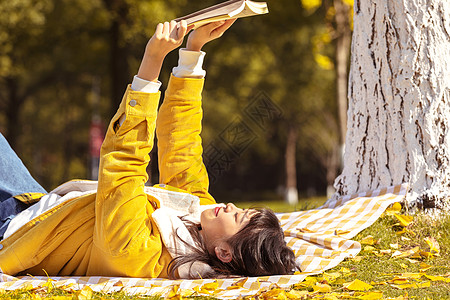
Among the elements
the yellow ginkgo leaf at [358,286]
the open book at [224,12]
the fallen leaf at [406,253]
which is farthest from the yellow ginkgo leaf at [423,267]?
the open book at [224,12]

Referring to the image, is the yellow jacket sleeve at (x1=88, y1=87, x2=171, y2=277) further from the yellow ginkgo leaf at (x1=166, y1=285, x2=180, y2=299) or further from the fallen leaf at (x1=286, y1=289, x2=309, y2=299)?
the fallen leaf at (x1=286, y1=289, x2=309, y2=299)

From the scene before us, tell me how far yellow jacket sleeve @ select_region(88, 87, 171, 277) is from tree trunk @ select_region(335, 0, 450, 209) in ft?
7.57

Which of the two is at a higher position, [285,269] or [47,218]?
[47,218]

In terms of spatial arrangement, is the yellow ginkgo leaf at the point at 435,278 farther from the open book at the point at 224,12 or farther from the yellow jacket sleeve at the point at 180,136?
the open book at the point at 224,12

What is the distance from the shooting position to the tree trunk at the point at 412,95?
4.52 meters

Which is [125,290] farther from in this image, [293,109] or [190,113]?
[293,109]

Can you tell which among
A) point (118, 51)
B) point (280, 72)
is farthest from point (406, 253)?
point (280, 72)

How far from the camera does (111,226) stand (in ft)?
9.73

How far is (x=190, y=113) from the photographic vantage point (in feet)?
12.6

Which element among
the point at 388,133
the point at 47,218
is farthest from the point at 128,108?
the point at 388,133

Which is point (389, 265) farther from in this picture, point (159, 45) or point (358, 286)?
point (159, 45)

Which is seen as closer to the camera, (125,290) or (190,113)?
(125,290)

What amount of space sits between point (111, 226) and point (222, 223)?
2.07 feet

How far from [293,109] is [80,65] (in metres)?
8.79
